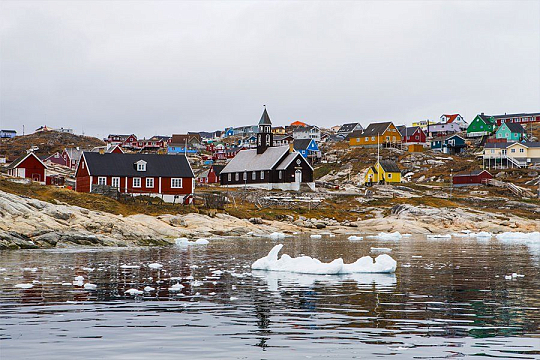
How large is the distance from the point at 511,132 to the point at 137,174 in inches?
3974

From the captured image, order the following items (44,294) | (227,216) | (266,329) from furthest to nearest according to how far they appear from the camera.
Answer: (227,216), (44,294), (266,329)

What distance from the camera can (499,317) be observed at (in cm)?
1800

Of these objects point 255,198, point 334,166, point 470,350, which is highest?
point 334,166

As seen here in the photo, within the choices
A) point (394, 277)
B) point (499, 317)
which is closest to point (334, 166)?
point (394, 277)

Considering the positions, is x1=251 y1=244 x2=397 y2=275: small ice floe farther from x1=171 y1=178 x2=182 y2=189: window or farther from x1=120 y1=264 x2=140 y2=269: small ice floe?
x1=171 y1=178 x2=182 y2=189: window

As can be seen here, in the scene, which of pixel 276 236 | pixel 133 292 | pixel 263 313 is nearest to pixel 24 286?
pixel 133 292

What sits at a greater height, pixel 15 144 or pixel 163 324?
pixel 15 144

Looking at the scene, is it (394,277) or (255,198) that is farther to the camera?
(255,198)

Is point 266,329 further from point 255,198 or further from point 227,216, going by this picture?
point 255,198

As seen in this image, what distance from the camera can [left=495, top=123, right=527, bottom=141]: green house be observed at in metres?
151

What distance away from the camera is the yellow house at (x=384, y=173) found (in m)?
116

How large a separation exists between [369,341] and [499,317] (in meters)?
5.35

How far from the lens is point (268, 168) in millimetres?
101812

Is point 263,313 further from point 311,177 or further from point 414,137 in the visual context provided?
point 414,137
